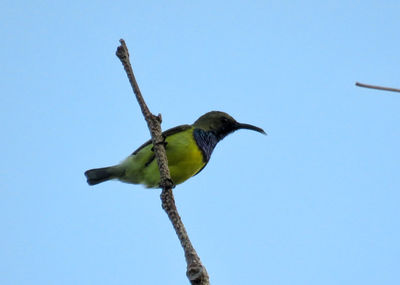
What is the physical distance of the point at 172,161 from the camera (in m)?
6.86

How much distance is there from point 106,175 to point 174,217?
4478mm

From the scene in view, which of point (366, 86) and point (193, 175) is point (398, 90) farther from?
point (193, 175)

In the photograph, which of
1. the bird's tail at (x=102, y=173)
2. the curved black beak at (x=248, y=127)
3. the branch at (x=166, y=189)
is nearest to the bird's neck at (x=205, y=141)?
the curved black beak at (x=248, y=127)

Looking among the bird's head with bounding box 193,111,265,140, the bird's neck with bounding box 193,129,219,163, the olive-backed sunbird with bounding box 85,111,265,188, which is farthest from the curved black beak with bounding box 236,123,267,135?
the olive-backed sunbird with bounding box 85,111,265,188

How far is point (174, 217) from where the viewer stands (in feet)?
9.61

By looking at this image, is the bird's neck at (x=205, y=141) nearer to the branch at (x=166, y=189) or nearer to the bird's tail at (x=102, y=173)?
the bird's tail at (x=102, y=173)

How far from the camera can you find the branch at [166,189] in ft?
7.26

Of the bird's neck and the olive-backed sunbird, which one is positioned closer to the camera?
the olive-backed sunbird

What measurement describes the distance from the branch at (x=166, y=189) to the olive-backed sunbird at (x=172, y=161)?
2.92m

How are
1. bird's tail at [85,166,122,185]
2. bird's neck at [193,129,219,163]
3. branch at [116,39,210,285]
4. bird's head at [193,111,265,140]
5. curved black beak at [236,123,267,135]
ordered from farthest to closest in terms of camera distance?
1. curved black beak at [236,123,267,135]
2. bird's head at [193,111,265,140]
3. bird's neck at [193,129,219,163]
4. bird's tail at [85,166,122,185]
5. branch at [116,39,210,285]

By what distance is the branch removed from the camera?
2213mm

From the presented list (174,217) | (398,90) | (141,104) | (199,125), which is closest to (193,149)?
(199,125)

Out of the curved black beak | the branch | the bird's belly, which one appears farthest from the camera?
the curved black beak

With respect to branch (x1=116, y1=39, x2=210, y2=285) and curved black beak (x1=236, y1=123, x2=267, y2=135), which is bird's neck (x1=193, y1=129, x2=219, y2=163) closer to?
curved black beak (x1=236, y1=123, x2=267, y2=135)
